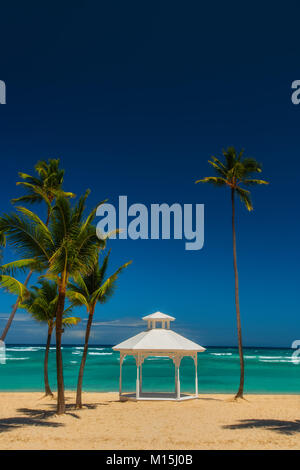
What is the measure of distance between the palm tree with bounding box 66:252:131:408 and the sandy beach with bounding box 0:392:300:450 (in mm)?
2611

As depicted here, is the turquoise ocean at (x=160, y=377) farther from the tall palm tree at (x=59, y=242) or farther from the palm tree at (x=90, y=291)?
the tall palm tree at (x=59, y=242)

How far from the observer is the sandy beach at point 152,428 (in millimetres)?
10359

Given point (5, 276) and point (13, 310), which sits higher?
point (5, 276)

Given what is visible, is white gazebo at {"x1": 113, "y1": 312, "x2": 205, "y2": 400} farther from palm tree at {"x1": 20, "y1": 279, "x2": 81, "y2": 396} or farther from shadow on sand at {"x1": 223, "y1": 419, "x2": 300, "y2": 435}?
shadow on sand at {"x1": 223, "y1": 419, "x2": 300, "y2": 435}

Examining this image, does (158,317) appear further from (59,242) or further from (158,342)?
(59,242)

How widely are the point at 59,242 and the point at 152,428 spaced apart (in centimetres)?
636

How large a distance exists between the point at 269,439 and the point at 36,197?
1827cm

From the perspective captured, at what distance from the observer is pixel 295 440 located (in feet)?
35.7

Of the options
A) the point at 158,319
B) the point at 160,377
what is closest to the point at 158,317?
the point at 158,319

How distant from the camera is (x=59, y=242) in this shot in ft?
46.8

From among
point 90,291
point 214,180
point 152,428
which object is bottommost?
point 152,428

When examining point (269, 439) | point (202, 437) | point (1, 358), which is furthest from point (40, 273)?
point (1, 358)
